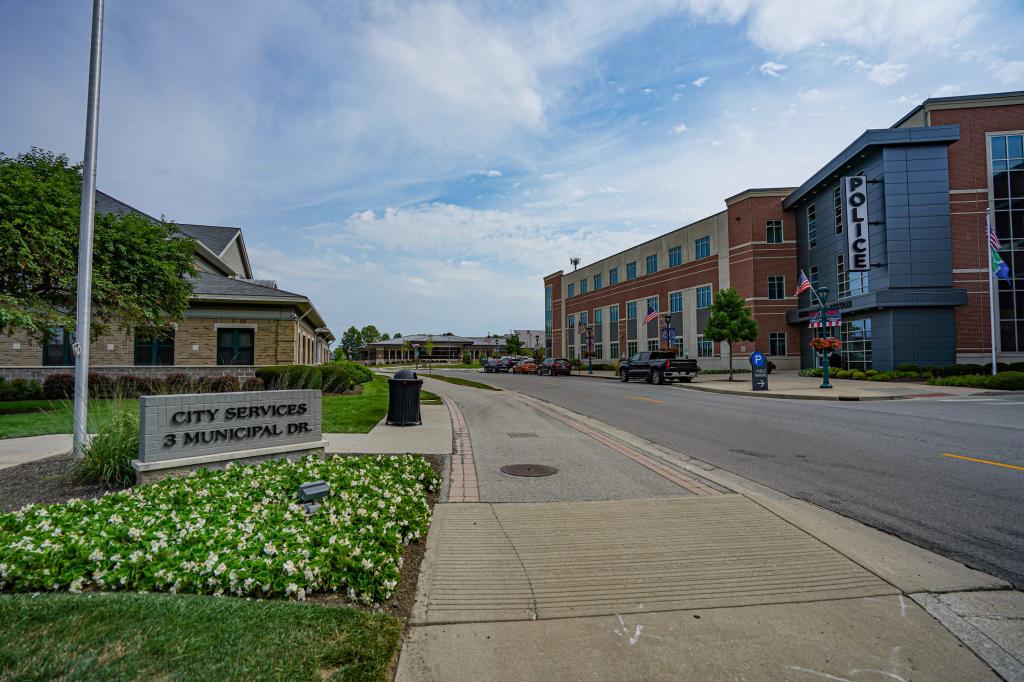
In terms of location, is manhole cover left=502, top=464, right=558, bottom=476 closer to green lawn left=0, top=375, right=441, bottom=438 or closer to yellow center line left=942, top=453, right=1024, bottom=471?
green lawn left=0, top=375, right=441, bottom=438

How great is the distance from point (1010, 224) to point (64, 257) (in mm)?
46336

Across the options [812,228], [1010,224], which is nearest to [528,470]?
[1010,224]

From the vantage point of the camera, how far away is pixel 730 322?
109ft

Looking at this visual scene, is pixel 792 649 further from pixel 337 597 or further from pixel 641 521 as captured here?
pixel 337 597

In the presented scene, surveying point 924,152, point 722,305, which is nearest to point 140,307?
point 722,305

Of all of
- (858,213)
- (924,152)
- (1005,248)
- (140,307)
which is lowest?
(140,307)

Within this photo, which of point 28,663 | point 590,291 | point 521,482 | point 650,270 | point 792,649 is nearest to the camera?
point 28,663

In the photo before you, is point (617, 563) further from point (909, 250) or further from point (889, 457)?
point (909, 250)

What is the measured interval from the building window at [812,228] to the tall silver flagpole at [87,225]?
44.9 m

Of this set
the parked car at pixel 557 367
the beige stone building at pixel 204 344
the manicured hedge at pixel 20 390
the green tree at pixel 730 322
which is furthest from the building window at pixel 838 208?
the manicured hedge at pixel 20 390

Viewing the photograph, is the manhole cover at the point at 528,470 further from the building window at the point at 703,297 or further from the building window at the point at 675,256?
the building window at the point at 675,256

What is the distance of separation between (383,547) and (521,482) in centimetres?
283

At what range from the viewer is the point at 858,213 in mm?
32656

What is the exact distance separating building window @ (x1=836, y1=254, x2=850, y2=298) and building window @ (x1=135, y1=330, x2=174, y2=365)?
4069cm
